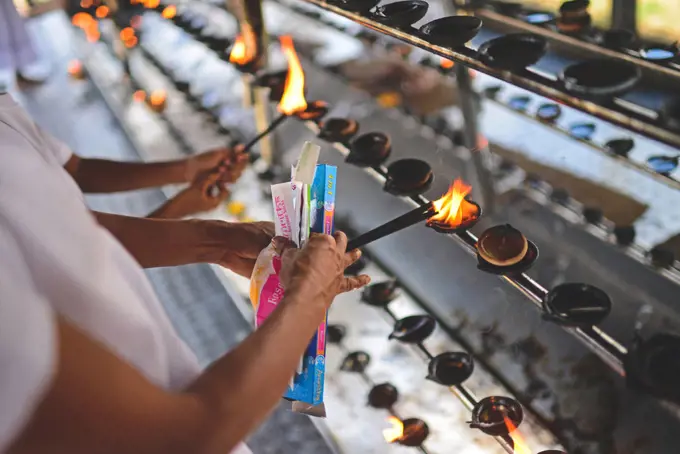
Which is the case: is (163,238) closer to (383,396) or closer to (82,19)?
(383,396)

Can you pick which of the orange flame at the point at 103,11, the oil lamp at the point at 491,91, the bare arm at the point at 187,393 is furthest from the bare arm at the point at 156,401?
the orange flame at the point at 103,11

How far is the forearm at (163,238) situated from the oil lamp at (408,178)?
387 mm

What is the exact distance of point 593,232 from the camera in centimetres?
203

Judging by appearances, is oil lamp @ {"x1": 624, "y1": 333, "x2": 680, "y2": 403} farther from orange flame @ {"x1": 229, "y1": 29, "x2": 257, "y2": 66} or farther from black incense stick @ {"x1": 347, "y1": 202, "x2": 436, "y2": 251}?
orange flame @ {"x1": 229, "y1": 29, "x2": 257, "y2": 66}

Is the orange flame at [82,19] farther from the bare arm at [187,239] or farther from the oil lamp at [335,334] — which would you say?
the bare arm at [187,239]

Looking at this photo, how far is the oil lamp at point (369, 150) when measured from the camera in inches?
58.1

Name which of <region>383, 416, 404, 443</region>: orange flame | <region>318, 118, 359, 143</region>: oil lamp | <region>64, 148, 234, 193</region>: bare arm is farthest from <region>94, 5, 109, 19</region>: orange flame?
<region>383, 416, 404, 443</region>: orange flame

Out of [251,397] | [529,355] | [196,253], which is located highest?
[251,397]

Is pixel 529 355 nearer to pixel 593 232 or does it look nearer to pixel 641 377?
pixel 593 232

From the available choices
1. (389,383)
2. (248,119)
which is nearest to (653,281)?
(389,383)

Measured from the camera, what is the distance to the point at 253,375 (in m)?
0.70

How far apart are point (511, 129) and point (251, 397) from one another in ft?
7.52

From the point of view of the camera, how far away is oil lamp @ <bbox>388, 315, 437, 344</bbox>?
140 centimetres

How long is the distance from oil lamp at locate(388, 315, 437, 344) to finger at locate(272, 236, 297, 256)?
0.62 metres
